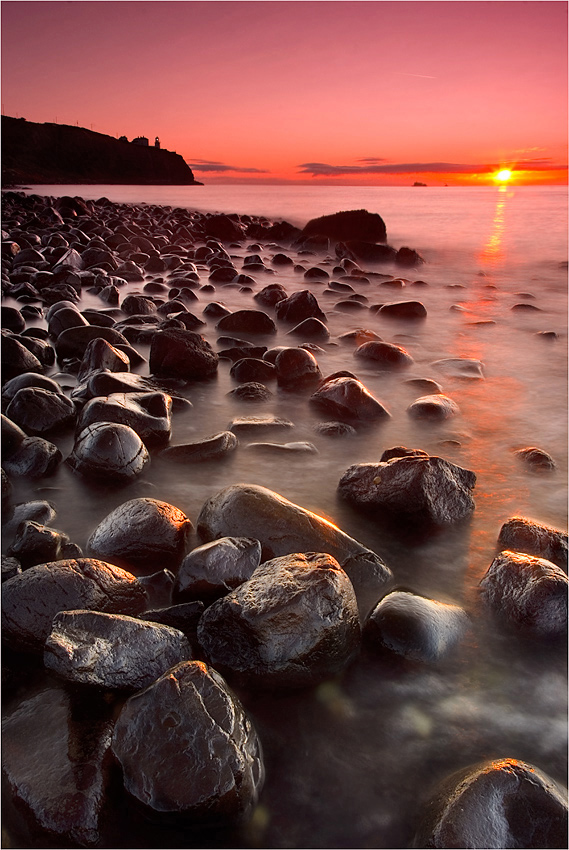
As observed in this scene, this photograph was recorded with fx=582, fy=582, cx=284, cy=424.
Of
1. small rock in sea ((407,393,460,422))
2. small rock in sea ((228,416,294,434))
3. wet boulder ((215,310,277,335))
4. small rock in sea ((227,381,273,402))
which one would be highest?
wet boulder ((215,310,277,335))

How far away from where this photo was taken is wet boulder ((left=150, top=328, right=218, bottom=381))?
3.74 meters

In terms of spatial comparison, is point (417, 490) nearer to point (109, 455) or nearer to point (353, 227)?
point (109, 455)

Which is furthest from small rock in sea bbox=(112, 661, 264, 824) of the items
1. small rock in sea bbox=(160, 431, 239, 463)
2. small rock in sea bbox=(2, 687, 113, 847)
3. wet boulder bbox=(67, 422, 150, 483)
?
small rock in sea bbox=(160, 431, 239, 463)

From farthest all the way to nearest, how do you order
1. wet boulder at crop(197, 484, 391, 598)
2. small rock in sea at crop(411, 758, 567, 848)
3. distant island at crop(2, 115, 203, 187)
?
distant island at crop(2, 115, 203, 187) → wet boulder at crop(197, 484, 391, 598) → small rock in sea at crop(411, 758, 567, 848)

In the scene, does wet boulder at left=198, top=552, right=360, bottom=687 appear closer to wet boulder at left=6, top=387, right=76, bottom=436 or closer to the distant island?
wet boulder at left=6, top=387, right=76, bottom=436

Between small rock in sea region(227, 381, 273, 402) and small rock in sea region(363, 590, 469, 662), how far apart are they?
202cm

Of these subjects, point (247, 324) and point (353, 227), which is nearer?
point (247, 324)

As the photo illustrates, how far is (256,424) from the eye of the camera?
300 centimetres

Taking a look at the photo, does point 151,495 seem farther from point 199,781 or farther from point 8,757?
point 199,781

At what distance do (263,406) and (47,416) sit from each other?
1172 mm

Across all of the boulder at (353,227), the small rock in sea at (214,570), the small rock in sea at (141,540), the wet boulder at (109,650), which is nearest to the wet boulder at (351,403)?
the small rock in sea at (141,540)

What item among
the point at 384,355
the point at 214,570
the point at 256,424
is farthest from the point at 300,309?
the point at 214,570

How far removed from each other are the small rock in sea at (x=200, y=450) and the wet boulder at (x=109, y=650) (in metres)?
1.26

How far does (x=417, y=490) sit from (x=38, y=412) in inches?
72.3
